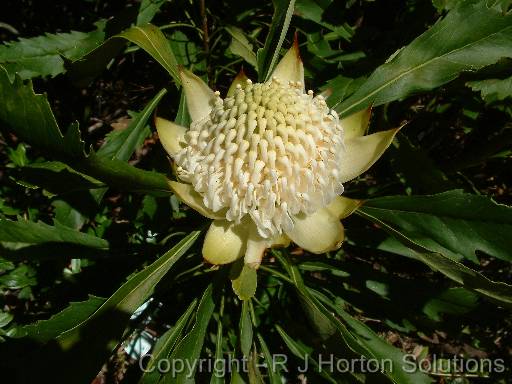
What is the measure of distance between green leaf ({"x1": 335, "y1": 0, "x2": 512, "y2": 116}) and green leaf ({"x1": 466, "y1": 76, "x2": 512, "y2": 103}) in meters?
0.17

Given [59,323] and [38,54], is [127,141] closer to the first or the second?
[38,54]

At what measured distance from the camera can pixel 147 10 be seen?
2303 millimetres

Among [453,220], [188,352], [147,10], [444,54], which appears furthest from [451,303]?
[147,10]

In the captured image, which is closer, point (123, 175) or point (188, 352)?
point (123, 175)

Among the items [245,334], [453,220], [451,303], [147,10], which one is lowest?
[245,334]

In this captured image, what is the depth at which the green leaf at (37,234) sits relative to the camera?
5.44ft

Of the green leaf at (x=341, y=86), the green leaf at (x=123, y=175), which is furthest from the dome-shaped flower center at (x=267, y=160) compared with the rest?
the green leaf at (x=341, y=86)

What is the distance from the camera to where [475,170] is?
2.98m

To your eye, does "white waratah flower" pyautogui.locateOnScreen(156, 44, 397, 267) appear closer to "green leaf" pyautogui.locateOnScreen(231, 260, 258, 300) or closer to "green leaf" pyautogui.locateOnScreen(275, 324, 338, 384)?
"green leaf" pyautogui.locateOnScreen(231, 260, 258, 300)

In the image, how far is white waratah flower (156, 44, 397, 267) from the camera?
1558 millimetres

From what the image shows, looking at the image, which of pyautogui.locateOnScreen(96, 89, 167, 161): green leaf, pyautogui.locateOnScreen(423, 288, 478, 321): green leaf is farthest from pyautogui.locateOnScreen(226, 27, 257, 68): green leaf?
pyautogui.locateOnScreen(423, 288, 478, 321): green leaf

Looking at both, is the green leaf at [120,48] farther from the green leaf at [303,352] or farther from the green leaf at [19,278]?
the green leaf at [303,352]

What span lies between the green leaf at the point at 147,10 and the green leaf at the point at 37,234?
101 centimetres

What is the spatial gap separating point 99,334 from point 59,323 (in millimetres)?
177
